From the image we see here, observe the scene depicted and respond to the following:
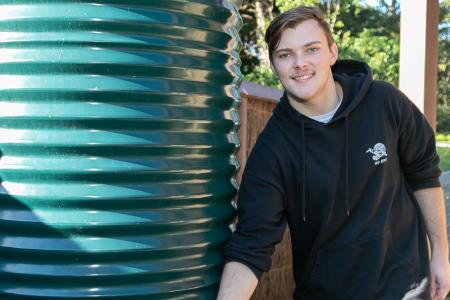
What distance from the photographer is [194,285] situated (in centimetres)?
183

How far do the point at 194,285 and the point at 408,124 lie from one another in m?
1.03

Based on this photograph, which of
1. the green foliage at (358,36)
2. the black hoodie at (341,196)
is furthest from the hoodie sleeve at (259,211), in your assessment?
the green foliage at (358,36)

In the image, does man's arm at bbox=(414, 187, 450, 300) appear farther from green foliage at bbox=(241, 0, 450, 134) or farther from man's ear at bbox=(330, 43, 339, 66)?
green foliage at bbox=(241, 0, 450, 134)

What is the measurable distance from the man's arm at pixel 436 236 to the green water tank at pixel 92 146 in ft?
3.79

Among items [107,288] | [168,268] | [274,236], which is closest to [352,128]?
[274,236]

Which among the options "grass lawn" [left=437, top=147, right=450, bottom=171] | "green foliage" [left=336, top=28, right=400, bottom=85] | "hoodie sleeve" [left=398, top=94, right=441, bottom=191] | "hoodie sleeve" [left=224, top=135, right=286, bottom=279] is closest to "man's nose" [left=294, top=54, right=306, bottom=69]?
"hoodie sleeve" [left=224, top=135, right=286, bottom=279]

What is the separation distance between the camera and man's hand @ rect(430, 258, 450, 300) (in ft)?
8.20

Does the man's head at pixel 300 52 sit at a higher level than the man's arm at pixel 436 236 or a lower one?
higher

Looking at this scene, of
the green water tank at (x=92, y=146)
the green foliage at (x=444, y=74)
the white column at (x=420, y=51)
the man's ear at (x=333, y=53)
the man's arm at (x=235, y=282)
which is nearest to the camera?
the green water tank at (x=92, y=146)

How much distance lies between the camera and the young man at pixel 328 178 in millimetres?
2189

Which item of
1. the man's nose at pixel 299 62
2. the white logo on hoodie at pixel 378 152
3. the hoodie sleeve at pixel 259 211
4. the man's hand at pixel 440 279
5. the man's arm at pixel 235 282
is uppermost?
the man's nose at pixel 299 62

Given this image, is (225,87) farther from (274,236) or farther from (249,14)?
(249,14)

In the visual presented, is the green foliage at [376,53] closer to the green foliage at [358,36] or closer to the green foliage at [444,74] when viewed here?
the green foliage at [358,36]

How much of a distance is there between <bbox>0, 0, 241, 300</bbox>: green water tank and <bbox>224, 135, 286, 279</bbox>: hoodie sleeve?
1.18 feet
